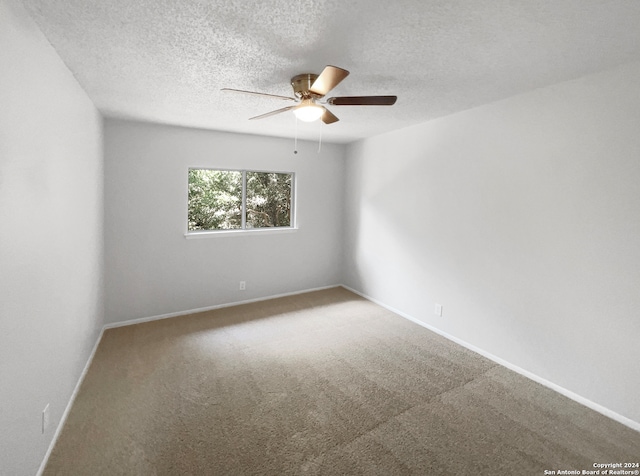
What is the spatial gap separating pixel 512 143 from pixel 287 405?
284cm

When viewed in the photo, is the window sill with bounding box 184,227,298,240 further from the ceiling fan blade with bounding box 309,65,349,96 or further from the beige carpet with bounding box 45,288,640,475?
the ceiling fan blade with bounding box 309,65,349,96

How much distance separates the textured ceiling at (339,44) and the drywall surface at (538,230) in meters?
0.33

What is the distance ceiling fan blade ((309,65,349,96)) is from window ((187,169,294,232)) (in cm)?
258

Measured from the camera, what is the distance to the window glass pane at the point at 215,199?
410 cm

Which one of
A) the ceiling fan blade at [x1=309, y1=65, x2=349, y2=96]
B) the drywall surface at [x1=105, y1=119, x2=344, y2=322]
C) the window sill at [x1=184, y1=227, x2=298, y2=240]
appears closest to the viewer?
the ceiling fan blade at [x1=309, y1=65, x2=349, y2=96]

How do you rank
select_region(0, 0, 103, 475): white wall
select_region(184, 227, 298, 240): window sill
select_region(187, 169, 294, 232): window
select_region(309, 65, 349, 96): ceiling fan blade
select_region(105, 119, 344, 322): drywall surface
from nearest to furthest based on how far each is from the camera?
select_region(0, 0, 103, 475): white wall → select_region(309, 65, 349, 96): ceiling fan blade → select_region(105, 119, 344, 322): drywall surface → select_region(184, 227, 298, 240): window sill → select_region(187, 169, 294, 232): window

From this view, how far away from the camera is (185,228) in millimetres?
3953

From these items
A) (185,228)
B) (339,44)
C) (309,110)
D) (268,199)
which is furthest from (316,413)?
(268,199)

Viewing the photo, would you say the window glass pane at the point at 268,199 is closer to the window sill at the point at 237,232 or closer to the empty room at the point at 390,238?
the window sill at the point at 237,232

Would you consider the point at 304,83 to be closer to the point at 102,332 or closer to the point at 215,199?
the point at 215,199

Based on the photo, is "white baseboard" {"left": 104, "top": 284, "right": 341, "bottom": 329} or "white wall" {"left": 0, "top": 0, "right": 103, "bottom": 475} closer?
"white wall" {"left": 0, "top": 0, "right": 103, "bottom": 475}

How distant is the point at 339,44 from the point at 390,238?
2770mm

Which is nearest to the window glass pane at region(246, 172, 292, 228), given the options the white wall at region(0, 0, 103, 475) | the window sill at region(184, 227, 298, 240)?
the window sill at region(184, 227, 298, 240)

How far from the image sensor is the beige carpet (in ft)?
5.92
